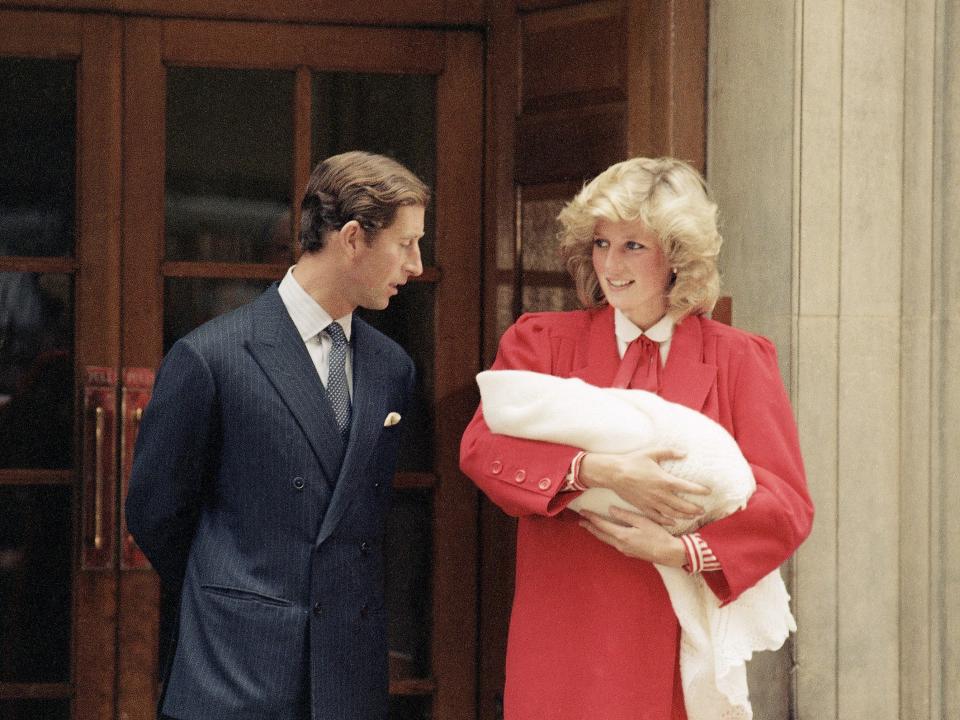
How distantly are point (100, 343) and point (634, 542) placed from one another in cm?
183

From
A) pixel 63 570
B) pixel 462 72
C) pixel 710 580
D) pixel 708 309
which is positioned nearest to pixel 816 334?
pixel 708 309

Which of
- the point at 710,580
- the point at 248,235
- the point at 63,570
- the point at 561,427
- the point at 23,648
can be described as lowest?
the point at 23,648

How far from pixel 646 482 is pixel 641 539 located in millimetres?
120

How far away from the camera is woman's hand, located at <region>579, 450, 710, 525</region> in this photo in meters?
2.16

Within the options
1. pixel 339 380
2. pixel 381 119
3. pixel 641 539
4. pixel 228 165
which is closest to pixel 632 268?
pixel 641 539

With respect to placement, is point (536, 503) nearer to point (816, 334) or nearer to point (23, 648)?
point (816, 334)

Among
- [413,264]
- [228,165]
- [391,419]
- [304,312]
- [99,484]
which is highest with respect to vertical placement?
[228,165]

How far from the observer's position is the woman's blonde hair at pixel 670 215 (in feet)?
7.64

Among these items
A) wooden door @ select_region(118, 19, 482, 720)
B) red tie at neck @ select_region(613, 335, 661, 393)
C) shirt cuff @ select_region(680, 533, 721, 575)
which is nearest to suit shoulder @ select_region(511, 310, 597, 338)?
red tie at neck @ select_region(613, 335, 661, 393)

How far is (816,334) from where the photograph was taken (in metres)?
3.09

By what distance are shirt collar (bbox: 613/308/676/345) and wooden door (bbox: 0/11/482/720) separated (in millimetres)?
1196

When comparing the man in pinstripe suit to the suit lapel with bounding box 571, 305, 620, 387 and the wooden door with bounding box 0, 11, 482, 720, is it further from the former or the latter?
the wooden door with bounding box 0, 11, 482, 720

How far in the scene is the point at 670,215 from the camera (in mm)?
2322

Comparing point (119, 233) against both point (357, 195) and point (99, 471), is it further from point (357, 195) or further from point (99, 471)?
point (357, 195)
